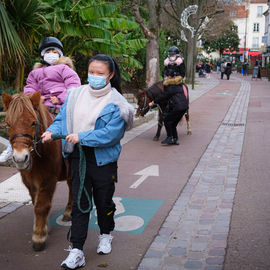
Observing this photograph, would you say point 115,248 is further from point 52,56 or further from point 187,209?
point 52,56

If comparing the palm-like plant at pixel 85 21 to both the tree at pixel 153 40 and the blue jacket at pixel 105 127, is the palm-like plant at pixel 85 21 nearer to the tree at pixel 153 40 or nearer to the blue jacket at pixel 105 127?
the tree at pixel 153 40

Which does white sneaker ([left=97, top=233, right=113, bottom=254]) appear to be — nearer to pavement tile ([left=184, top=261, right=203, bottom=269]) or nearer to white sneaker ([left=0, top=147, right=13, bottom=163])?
pavement tile ([left=184, top=261, right=203, bottom=269])

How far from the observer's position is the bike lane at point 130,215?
13.5 ft

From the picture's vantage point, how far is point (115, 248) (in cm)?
436

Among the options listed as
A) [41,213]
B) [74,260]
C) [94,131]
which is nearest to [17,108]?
[94,131]

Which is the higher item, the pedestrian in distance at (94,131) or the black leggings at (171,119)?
the pedestrian in distance at (94,131)

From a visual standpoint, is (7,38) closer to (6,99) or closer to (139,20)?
(6,99)

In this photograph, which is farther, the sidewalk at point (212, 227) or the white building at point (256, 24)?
the white building at point (256, 24)

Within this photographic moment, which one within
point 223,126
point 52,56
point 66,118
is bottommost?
point 223,126

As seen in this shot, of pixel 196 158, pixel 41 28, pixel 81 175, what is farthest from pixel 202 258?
pixel 41 28

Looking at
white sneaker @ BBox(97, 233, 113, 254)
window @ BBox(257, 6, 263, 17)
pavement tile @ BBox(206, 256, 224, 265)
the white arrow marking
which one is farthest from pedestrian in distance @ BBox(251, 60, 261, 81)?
window @ BBox(257, 6, 263, 17)

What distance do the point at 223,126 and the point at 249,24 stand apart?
317ft

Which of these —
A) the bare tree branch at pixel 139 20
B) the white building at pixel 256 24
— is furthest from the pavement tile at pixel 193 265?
the white building at pixel 256 24

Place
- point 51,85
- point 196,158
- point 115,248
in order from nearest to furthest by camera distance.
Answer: point 115,248
point 51,85
point 196,158
